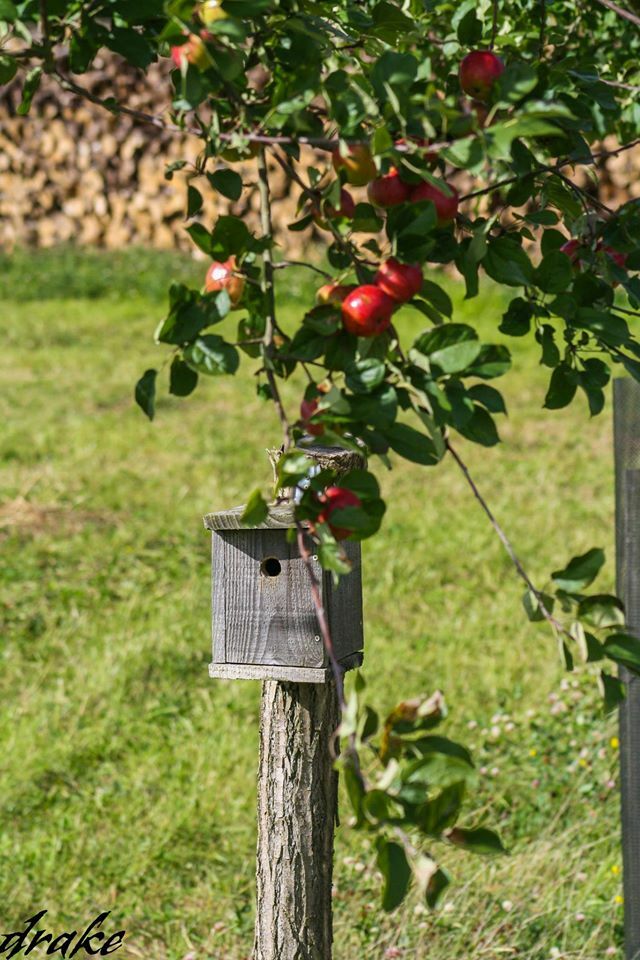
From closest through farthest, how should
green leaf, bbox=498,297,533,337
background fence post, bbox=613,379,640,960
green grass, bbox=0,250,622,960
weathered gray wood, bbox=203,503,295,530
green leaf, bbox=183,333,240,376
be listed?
green leaf, bbox=183,333,240,376 → green leaf, bbox=498,297,533,337 → weathered gray wood, bbox=203,503,295,530 → background fence post, bbox=613,379,640,960 → green grass, bbox=0,250,622,960

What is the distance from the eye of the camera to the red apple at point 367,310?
0.96 metres

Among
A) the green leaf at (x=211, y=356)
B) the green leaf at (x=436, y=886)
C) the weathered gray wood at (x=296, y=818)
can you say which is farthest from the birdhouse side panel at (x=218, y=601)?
the green leaf at (x=436, y=886)

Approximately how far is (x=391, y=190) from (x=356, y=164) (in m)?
0.06

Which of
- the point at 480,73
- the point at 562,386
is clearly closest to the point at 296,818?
the point at 562,386

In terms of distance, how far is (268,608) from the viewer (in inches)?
71.3

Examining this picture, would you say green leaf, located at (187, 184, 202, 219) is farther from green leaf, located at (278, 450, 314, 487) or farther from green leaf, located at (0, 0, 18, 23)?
green leaf, located at (278, 450, 314, 487)

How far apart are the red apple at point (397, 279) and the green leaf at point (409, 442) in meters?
0.11

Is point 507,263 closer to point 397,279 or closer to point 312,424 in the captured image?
point 397,279

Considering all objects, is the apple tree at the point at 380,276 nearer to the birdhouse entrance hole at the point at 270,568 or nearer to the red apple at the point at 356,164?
the red apple at the point at 356,164

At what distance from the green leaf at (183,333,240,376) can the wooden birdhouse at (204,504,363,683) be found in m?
0.76

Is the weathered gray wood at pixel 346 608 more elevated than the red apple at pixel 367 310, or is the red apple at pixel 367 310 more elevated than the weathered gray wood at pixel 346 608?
the red apple at pixel 367 310

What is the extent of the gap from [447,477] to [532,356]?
7.15 ft

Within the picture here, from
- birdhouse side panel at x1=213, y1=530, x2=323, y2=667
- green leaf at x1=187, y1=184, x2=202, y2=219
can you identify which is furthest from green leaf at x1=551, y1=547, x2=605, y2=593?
birdhouse side panel at x1=213, y1=530, x2=323, y2=667

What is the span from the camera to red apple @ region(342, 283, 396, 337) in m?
0.96
